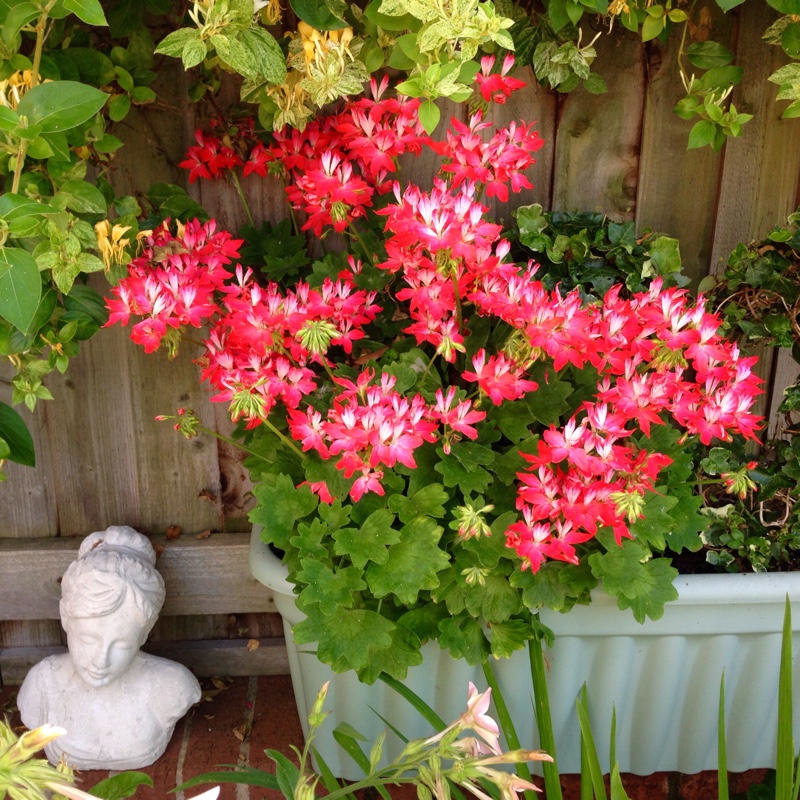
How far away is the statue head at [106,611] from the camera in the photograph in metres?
1.40

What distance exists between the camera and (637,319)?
3.30 ft

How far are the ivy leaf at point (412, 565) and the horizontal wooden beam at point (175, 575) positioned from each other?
0.62 meters

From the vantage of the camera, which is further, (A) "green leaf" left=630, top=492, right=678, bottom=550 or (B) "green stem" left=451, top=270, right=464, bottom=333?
(A) "green leaf" left=630, top=492, right=678, bottom=550

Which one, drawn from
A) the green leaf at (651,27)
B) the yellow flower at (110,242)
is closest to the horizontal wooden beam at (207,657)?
the yellow flower at (110,242)

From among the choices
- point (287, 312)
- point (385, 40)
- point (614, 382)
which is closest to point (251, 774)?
point (287, 312)

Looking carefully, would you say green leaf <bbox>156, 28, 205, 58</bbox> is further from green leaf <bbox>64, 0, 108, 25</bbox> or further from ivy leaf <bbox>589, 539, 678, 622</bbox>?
ivy leaf <bbox>589, 539, 678, 622</bbox>

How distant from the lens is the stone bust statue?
1412 millimetres

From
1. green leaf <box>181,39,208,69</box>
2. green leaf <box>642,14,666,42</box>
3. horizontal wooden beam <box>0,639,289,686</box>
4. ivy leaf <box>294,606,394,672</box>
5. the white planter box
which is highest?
green leaf <box>642,14,666,42</box>

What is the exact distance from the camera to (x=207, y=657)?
1742 mm

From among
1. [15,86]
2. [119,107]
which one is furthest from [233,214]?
[15,86]

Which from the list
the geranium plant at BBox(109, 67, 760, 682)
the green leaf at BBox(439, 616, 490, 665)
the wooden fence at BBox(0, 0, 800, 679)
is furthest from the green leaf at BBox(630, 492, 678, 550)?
the wooden fence at BBox(0, 0, 800, 679)

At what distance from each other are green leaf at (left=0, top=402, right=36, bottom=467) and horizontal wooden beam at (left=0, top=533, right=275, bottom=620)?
1.67ft

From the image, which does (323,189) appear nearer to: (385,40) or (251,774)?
(385,40)

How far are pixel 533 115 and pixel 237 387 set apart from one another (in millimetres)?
718
